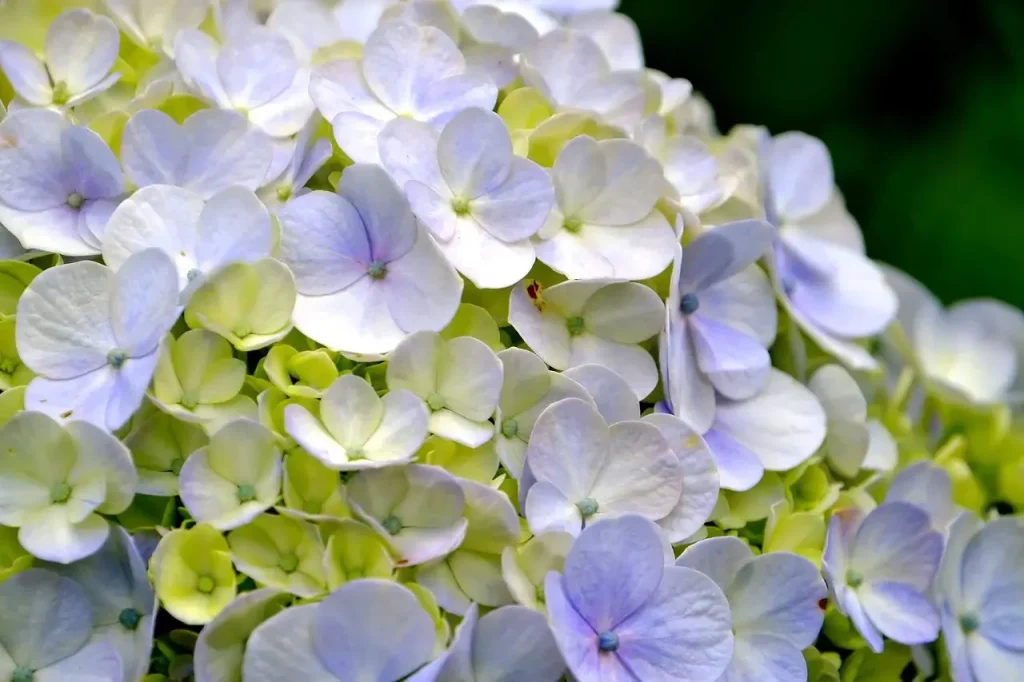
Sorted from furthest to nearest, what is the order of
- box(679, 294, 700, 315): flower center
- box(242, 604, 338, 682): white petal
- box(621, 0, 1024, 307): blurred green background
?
box(621, 0, 1024, 307): blurred green background, box(679, 294, 700, 315): flower center, box(242, 604, 338, 682): white petal

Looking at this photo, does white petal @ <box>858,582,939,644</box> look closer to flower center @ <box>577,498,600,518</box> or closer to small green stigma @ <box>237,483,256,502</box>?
flower center @ <box>577,498,600,518</box>

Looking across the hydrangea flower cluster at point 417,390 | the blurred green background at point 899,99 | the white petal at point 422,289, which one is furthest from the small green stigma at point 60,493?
the blurred green background at point 899,99

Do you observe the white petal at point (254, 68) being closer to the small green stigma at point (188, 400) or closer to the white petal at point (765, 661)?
the small green stigma at point (188, 400)

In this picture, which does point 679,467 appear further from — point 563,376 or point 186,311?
point 186,311

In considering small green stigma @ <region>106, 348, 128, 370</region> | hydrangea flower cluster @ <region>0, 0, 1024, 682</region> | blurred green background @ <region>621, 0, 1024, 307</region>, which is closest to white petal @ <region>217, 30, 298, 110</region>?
hydrangea flower cluster @ <region>0, 0, 1024, 682</region>

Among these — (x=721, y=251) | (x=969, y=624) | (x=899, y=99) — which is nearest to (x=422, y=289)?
(x=721, y=251)

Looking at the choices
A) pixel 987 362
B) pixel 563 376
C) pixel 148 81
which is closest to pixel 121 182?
pixel 148 81
